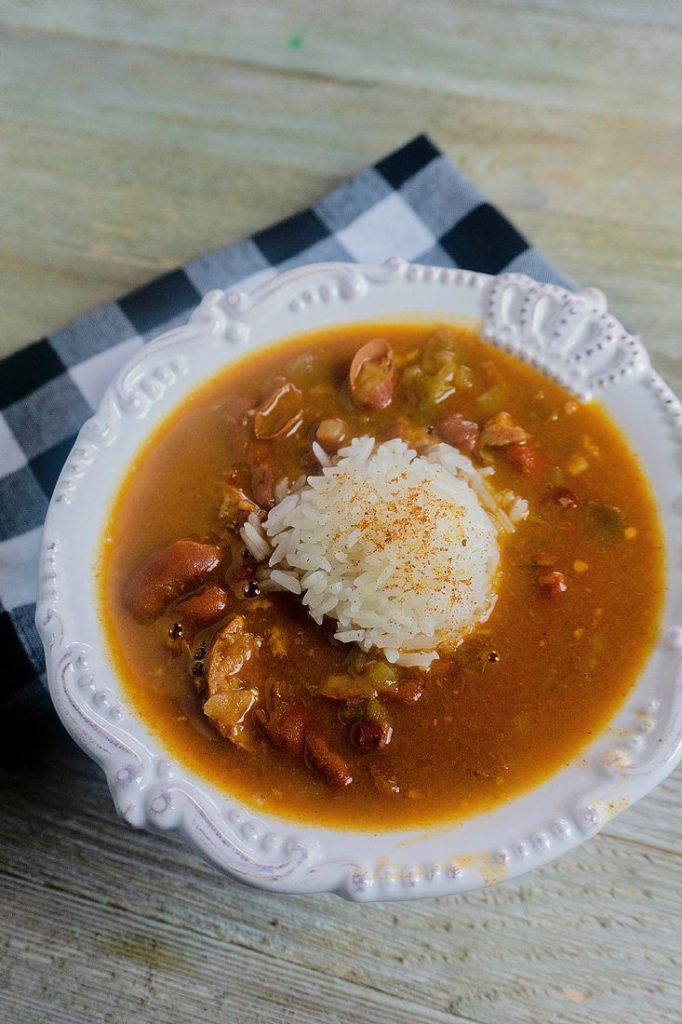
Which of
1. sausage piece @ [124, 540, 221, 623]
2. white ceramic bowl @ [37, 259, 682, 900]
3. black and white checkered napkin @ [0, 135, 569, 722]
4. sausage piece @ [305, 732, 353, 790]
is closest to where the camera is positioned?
white ceramic bowl @ [37, 259, 682, 900]

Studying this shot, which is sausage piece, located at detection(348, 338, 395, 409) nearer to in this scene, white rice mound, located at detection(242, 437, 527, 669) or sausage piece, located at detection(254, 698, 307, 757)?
white rice mound, located at detection(242, 437, 527, 669)

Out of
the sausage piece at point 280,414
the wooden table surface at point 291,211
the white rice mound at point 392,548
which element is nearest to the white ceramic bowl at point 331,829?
the sausage piece at point 280,414

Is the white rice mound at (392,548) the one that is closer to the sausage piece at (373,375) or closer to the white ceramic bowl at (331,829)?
Result: the sausage piece at (373,375)

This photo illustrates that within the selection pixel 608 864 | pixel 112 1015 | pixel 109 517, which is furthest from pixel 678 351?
pixel 112 1015

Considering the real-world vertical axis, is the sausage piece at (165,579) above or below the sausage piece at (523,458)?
above

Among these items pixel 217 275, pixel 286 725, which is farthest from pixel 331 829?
pixel 217 275

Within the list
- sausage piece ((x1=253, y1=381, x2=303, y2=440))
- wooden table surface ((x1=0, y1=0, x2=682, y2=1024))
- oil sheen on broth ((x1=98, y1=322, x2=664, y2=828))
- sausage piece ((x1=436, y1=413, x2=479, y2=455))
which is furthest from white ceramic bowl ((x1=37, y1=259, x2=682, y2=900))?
wooden table surface ((x1=0, y1=0, x2=682, y2=1024))

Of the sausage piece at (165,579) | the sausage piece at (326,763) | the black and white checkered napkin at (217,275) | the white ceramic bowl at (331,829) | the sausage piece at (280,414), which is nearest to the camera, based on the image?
the white ceramic bowl at (331,829)

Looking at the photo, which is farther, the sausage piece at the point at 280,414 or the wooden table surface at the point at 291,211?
the sausage piece at the point at 280,414
